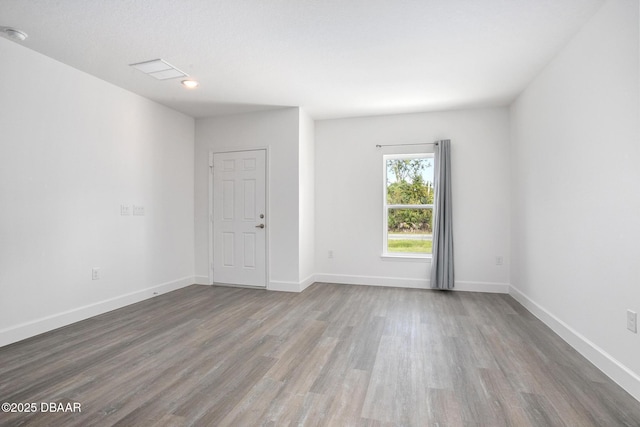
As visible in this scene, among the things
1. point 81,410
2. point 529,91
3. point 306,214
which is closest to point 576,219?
point 529,91

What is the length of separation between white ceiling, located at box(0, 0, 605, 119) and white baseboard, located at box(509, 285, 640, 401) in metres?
2.48

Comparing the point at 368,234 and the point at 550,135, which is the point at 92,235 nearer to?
the point at 368,234

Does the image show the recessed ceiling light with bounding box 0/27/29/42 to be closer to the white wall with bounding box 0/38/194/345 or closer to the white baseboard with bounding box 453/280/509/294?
the white wall with bounding box 0/38/194/345

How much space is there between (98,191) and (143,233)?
803 mm

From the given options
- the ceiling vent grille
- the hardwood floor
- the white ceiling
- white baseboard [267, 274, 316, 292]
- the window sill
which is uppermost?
the white ceiling

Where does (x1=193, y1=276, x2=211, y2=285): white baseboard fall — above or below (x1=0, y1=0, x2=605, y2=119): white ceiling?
below

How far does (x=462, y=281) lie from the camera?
465 cm

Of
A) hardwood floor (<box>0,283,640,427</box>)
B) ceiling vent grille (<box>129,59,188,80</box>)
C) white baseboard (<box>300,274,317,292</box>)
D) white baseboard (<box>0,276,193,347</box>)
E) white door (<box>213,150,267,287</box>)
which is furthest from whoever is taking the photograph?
white door (<box>213,150,267,287</box>)

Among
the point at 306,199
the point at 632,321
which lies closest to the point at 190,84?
the point at 306,199

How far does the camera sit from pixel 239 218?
16.0 ft

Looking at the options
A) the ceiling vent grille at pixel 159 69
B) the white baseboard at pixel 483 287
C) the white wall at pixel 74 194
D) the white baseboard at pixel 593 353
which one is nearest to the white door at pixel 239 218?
the white wall at pixel 74 194

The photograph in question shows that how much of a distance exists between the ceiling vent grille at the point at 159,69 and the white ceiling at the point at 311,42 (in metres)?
0.08

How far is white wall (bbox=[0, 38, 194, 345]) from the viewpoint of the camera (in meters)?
2.79

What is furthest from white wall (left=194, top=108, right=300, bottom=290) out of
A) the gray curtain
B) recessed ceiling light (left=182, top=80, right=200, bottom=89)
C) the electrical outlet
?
the electrical outlet
